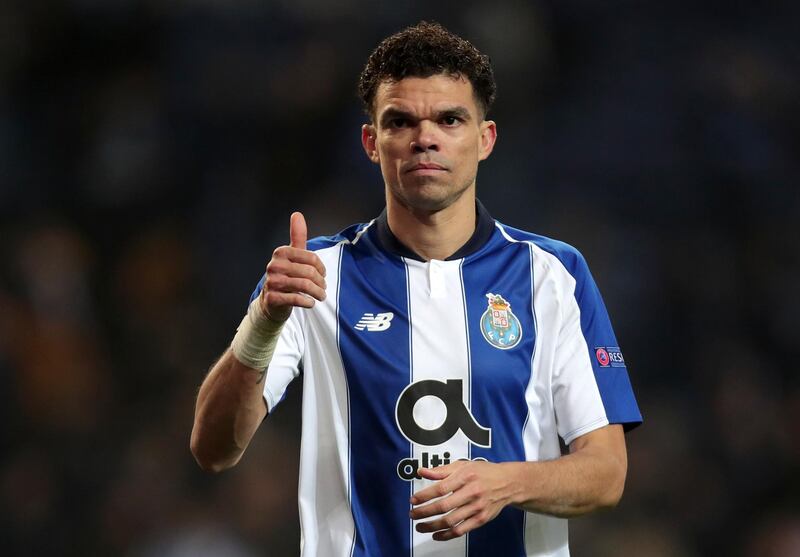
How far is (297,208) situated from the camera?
5.98 metres

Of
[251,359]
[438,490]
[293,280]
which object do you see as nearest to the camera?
[438,490]

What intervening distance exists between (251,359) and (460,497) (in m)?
0.69

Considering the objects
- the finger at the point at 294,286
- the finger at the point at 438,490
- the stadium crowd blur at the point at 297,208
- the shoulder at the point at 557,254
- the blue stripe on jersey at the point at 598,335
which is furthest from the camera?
the stadium crowd blur at the point at 297,208

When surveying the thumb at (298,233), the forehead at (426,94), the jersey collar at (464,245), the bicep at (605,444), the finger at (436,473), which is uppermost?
the forehead at (426,94)

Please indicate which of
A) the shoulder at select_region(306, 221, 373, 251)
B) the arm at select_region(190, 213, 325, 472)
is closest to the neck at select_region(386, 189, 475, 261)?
the shoulder at select_region(306, 221, 373, 251)

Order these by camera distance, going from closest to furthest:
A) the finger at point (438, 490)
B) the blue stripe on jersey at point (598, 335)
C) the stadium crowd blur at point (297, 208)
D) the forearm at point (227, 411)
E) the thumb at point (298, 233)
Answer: the finger at point (438, 490) < the thumb at point (298, 233) < the forearm at point (227, 411) < the blue stripe on jersey at point (598, 335) < the stadium crowd blur at point (297, 208)

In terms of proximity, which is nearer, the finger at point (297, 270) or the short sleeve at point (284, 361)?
the finger at point (297, 270)

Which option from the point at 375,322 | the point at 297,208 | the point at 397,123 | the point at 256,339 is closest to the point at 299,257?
the point at 256,339

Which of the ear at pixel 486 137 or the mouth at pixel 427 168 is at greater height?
the ear at pixel 486 137

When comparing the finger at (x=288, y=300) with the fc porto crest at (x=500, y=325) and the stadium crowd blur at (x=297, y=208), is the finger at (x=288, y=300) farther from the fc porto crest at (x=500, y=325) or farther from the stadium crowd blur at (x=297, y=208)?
the stadium crowd blur at (x=297, y=208)

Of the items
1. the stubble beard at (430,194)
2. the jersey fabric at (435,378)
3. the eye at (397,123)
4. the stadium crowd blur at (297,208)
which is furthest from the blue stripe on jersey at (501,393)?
the stadium crowd blur at (297,208)

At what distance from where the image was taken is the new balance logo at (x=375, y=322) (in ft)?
9.75

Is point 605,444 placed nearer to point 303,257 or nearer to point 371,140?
point 303,257

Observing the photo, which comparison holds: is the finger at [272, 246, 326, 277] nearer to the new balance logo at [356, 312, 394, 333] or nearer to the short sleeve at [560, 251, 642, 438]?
the new balance logo at [356, 312, 394, 333]
